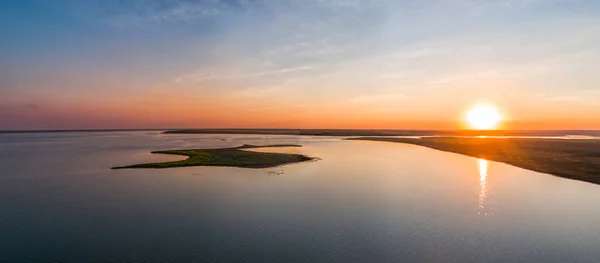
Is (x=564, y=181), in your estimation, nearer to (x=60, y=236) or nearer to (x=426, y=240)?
(x=426, y=240)

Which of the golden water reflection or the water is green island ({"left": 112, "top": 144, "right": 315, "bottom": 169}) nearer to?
the water

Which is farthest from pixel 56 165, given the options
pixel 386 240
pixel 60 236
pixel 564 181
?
pixel 564 181

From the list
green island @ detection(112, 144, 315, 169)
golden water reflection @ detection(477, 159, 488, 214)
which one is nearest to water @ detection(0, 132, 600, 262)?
golden water reflection @ detection(477, 159, 488, 214)

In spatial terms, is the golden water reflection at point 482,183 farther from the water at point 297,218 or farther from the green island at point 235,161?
the green island at point 235,161

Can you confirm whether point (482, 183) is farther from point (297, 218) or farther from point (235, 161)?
point (235, 161)

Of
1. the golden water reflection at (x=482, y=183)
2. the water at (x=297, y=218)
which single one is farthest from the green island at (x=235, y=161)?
the golden water reflection at (x=482, y=183)

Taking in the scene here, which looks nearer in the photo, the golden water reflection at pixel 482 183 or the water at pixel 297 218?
the water at pixel 297 218

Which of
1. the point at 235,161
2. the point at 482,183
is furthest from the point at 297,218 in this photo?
the point at 235,161

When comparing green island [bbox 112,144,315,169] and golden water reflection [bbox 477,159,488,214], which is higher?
green island [bbox 112,144,315,169]
